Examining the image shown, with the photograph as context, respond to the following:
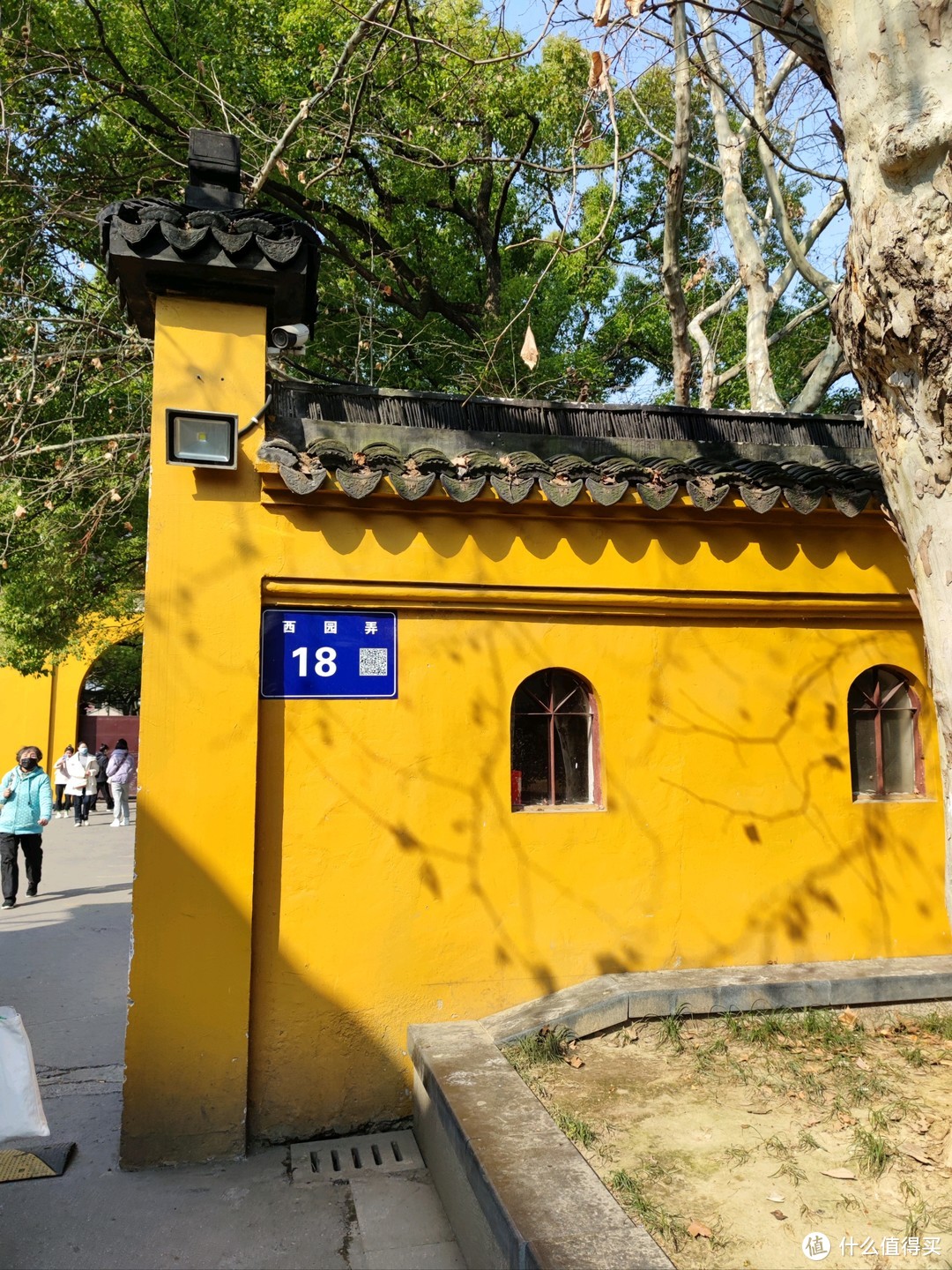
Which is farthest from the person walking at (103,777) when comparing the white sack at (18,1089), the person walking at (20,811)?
the white sack at (18,1089)

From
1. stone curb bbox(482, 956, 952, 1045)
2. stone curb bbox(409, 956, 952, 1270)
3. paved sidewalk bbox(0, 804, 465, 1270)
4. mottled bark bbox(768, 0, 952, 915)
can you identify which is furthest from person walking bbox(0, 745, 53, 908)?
mottled bark bbox(768, 0, 952, 915)

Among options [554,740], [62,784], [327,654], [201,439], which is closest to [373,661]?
[327,654]

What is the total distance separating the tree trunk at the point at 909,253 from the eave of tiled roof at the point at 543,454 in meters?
1.45

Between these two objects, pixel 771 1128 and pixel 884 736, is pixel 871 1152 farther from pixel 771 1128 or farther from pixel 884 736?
pixel 884 736

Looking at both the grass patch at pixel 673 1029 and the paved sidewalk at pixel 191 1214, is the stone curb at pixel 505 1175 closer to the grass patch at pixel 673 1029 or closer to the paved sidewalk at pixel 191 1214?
the paved sidewalk at pixel 191 1214

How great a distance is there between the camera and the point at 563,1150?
327cm

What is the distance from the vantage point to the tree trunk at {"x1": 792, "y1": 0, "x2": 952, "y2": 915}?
10.5ft

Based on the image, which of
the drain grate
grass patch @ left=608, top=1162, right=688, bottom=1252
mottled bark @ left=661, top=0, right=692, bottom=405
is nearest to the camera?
grass patch @ left=608, top=1162, right=688, bottom=1252

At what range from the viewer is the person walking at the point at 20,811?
32.9 ft

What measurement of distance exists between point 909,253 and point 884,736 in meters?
3.24

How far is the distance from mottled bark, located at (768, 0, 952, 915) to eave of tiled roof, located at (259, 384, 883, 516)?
144 centimetres

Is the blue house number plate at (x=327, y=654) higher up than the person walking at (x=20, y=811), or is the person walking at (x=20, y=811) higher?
the blue house number plate at (x=327, y=654)

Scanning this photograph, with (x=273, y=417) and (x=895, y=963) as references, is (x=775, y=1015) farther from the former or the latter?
(x=273, y=417)

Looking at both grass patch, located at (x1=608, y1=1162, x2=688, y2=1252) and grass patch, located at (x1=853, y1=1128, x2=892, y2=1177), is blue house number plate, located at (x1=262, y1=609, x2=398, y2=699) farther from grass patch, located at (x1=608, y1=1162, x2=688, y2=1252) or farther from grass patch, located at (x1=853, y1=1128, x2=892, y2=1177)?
grass patch, located at (x1=853, y1=1128, x2=892, y2=1177)
